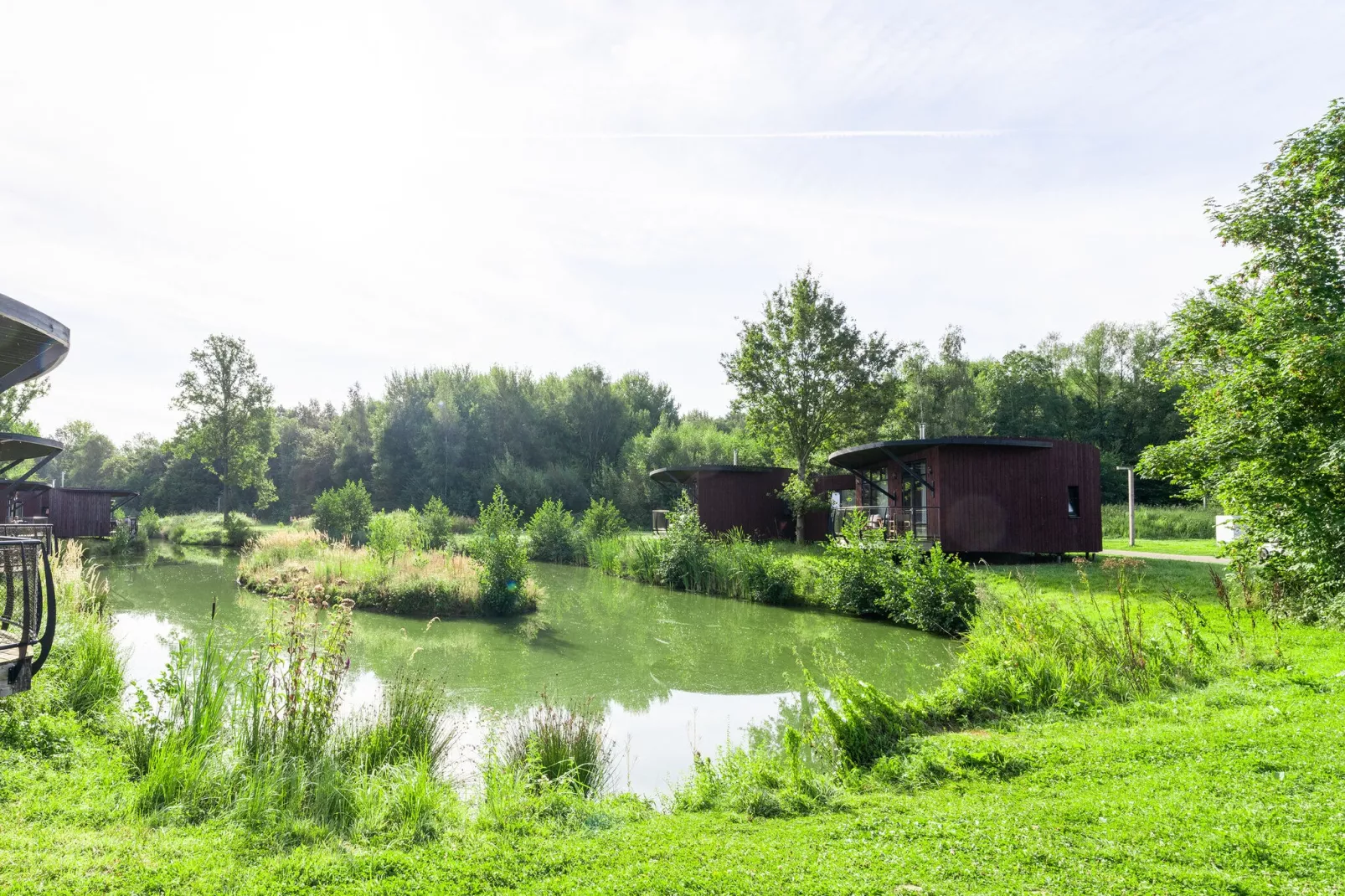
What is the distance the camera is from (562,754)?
18.9 ft

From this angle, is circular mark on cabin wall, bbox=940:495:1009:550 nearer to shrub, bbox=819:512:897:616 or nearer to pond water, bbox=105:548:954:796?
shrub, bbox=819:512:897:616

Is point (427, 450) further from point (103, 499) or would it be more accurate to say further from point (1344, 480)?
point (1344, 480)

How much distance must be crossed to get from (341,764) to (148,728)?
4.48 feet

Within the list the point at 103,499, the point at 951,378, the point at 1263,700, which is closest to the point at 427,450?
the point at 103,499

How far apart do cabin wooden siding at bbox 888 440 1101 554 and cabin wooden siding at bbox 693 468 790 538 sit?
837 centimetres

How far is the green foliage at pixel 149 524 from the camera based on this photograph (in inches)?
1321

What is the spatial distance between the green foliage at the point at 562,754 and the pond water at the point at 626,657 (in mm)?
277

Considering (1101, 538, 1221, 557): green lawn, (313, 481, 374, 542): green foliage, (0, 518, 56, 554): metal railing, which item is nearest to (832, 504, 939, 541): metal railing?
(1101, 538, 1221, 557): green lawn

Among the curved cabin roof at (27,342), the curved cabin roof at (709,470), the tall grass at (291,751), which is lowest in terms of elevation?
the tall grass at (291,751)

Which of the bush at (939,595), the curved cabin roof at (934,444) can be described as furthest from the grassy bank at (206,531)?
the bush at (939,595)

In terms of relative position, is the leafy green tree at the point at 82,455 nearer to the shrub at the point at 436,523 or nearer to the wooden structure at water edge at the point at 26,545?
the shrub at the point at 436,523

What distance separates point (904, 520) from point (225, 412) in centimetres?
3097

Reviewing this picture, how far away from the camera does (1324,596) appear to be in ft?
28.6

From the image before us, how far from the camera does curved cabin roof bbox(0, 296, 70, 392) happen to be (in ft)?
11.3
